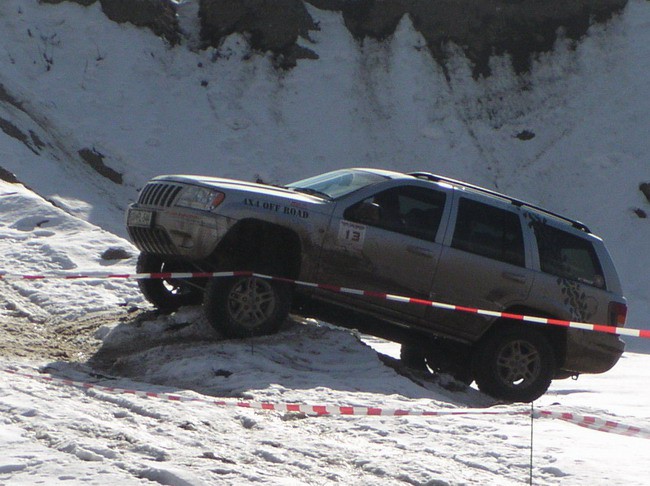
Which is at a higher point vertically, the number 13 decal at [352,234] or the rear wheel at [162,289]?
the number 13 decal at [352,234]

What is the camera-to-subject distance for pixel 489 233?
30.8 feet

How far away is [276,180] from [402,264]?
46.3 ft

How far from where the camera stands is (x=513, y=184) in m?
24.4

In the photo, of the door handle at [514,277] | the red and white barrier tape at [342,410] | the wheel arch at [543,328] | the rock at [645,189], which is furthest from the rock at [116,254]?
the rock at [645,189]

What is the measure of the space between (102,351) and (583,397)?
4852 millimetres

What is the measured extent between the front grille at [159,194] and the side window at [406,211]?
1.46m

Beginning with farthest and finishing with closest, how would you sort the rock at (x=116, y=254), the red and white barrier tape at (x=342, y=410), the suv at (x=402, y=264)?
the rock at (x=116, y=254) < the suv at (x=402, y=264) < the red and white barrier tape at (x=342, y=410)

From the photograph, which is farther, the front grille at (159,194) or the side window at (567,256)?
the side window at (567,256)

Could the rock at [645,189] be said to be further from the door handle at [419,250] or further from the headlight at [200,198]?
the headlight at [200,198]

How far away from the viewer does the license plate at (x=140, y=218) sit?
28.9 ft

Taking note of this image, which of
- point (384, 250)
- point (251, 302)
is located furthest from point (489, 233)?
point (251, 302)

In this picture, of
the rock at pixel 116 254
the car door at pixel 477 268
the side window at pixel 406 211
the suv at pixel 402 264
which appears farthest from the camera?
the rock at pixel 116 254

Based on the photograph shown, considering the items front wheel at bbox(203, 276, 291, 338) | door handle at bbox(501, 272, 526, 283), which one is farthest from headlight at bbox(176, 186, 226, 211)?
door handle at bbox(501, 272, 526, 283)

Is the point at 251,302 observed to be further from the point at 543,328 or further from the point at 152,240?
the point at 543,328
